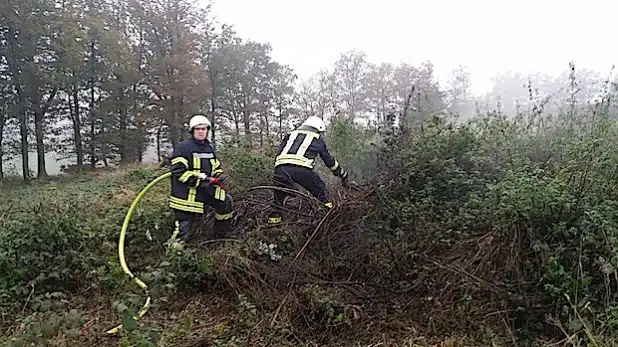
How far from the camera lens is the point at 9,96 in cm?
1906

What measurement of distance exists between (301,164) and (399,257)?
5.78ft

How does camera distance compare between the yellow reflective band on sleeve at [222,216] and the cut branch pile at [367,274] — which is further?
the yellow reflective band on sleeve at [222,216]

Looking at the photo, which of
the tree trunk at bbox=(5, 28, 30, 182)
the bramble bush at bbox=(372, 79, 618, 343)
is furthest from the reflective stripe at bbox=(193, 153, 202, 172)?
the tree trunk at bbox=(5, 28, 30, 182)

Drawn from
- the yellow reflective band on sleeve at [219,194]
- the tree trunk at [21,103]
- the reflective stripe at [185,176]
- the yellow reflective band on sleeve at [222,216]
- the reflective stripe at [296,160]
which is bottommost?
the yellow reflective band on sleeve at [222,216]

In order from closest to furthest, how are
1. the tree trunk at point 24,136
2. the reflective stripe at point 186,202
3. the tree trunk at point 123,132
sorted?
the reflective stripe at point 186,202, the tree trunk at point 24,136, the tree trunk at point 123,132

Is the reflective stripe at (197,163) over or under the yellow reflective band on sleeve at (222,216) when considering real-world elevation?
over

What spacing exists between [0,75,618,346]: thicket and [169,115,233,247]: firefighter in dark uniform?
362 mm

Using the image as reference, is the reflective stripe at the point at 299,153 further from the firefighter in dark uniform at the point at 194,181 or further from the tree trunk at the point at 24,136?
the tree trunk at the point at 24,136

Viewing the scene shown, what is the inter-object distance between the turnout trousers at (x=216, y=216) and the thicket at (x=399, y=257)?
216 mm

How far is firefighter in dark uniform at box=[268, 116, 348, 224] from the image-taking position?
18.9 feet

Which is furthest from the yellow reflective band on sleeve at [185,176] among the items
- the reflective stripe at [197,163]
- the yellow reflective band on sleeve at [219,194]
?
the yellow reflective band on sleeve at [219,194]

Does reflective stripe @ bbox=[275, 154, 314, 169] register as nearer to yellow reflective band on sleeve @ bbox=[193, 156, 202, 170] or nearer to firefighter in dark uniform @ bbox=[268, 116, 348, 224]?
firefighter in dark uniform @ bbox=[268, 116, 348, 224]

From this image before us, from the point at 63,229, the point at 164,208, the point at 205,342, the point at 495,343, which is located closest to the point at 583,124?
the point at 495,343

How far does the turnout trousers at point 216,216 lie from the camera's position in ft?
17.8
